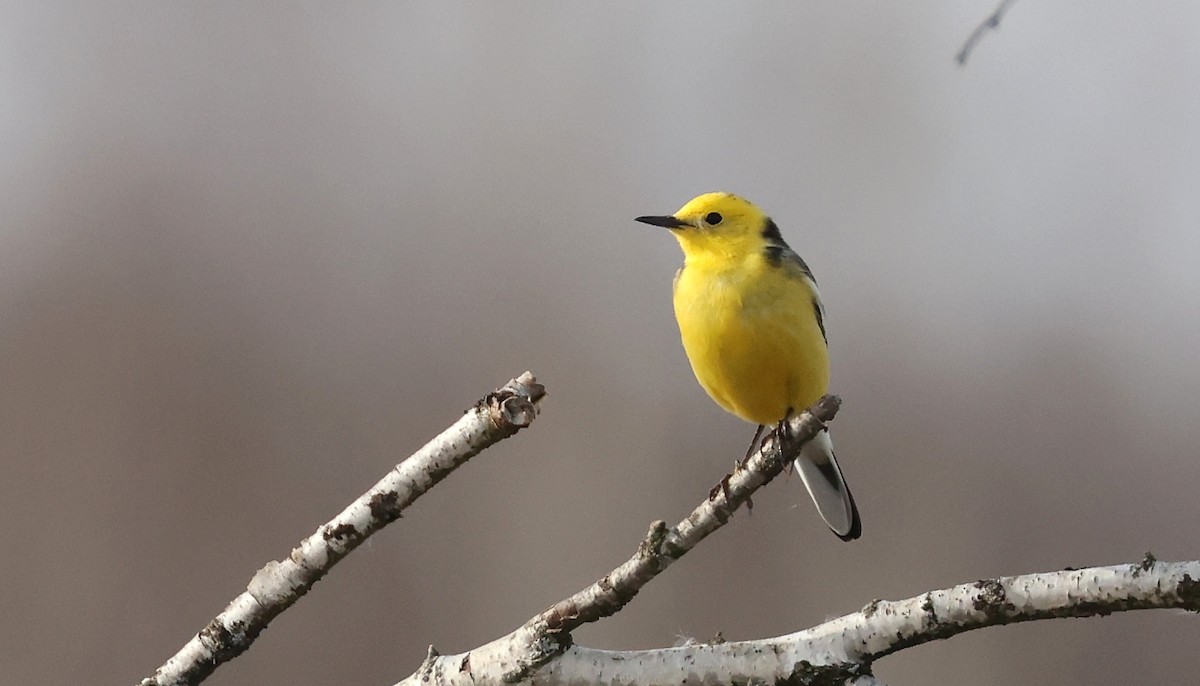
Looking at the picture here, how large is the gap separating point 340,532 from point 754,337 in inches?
37.8

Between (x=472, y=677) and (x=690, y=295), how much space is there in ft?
3.46

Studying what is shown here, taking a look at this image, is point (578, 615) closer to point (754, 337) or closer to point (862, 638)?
point (862, 638)

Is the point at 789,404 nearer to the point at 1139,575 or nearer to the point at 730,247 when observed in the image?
the point at 730,247

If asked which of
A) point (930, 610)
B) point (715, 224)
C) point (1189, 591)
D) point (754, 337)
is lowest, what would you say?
point (1189, 591)

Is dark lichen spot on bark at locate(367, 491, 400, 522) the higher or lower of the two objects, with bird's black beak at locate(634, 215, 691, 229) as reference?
lower

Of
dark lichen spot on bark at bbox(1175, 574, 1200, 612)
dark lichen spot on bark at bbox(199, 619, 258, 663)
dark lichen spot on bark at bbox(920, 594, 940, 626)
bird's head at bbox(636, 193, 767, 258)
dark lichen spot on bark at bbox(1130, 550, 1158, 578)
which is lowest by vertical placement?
dark lichen spot on bark at bbox(1175, 574, 1200, 612)

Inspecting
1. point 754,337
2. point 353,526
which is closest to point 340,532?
point 353,526

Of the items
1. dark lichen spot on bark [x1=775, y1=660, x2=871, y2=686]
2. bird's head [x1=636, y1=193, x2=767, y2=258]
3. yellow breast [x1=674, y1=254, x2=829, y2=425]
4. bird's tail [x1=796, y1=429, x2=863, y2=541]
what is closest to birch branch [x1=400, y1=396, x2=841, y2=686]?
dark lichen spot on bark [x1=775, y1=660, x2=871, y2=686]

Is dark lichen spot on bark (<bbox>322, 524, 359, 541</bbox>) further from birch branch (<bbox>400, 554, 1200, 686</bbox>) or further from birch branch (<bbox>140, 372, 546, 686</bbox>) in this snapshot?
birch branch (<bbox>400, 554, 1200, 686</bbox>)

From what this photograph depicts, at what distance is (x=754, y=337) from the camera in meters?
2.20

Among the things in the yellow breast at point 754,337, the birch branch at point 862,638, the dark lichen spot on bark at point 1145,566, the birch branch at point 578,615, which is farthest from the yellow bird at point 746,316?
the dark lichen spot on bark at point 1145,566

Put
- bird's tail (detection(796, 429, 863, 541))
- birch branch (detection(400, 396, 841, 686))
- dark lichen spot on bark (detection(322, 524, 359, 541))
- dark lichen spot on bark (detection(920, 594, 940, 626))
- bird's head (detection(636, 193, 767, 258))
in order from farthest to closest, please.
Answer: bird's tail (detection(796, 429, 863, 541)) < bird's head (detection(636, 193, 767, 258)) < dark lichen spot on bark (detection(322, 524, 359, 541)) < birch branch (detection(400, 396, 841, 686)) < dark lichen spot on bark (detection(920, 594, 940, 626))

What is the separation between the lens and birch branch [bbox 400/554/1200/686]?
126 cm

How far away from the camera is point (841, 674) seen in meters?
1.40
